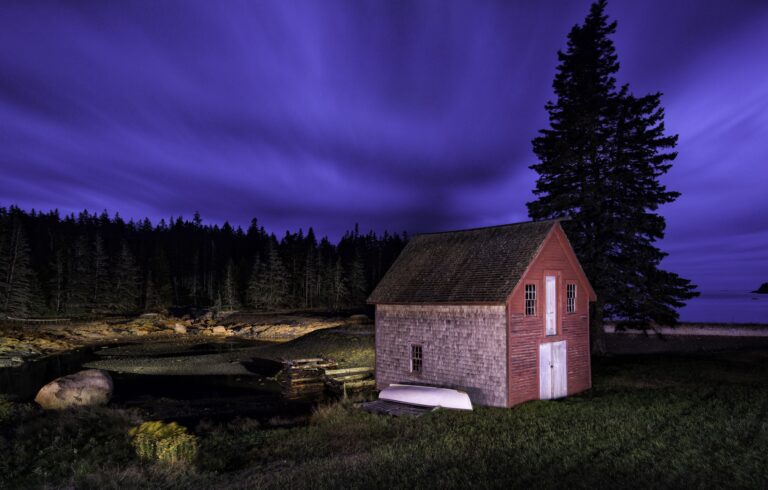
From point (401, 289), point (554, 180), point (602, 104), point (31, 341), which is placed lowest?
point (31, 341)

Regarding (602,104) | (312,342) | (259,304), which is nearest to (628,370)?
(602,104)

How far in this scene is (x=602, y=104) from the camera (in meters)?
29.1

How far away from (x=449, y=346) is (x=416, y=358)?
2.12m

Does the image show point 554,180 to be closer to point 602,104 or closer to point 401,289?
point 602,104

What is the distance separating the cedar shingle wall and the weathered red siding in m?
0.65

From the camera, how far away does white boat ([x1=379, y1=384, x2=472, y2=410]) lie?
1834 centimetres

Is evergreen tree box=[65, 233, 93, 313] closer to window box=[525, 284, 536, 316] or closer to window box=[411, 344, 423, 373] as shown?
window box=[411, 344, 423, 373]

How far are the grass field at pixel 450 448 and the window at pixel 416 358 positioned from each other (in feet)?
13.1

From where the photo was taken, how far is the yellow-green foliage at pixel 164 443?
1288 centimetres

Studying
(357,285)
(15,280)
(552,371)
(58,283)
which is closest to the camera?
(552,371)

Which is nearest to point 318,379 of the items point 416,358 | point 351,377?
point 351,377

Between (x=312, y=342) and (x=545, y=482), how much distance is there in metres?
31.6

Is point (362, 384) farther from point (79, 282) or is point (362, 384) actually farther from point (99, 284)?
point (99, 284)

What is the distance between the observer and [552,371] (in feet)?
68.8
